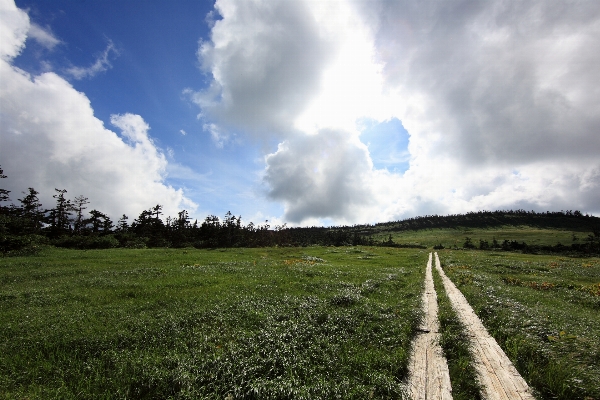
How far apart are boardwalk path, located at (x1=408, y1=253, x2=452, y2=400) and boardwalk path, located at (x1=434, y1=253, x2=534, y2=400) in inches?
38.4

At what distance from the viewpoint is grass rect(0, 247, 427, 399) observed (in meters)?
8.13

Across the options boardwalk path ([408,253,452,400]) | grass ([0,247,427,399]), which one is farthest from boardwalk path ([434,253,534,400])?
grass ([0,247,427,399])

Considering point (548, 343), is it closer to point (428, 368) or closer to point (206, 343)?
point (428, 368)

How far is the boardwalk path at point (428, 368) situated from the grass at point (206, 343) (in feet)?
1.29

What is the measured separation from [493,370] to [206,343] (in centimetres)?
1003

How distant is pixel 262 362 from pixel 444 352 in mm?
6453

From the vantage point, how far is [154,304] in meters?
16.5

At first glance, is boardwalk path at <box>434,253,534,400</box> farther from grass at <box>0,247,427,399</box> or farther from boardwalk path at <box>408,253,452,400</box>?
grass at <box>0,247,427,399</box>

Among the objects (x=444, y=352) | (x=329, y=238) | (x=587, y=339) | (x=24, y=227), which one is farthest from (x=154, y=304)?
(x=329, y=238)

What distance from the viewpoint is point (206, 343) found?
10.8 metres

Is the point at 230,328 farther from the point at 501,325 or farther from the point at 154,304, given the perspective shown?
the point at 501,325

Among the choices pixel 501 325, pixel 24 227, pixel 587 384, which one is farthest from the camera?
pixel 24 227

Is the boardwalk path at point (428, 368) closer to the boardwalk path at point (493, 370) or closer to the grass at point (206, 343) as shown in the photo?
the grass at point (206, 343)

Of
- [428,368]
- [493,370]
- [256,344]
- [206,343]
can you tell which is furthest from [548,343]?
[206,343]
